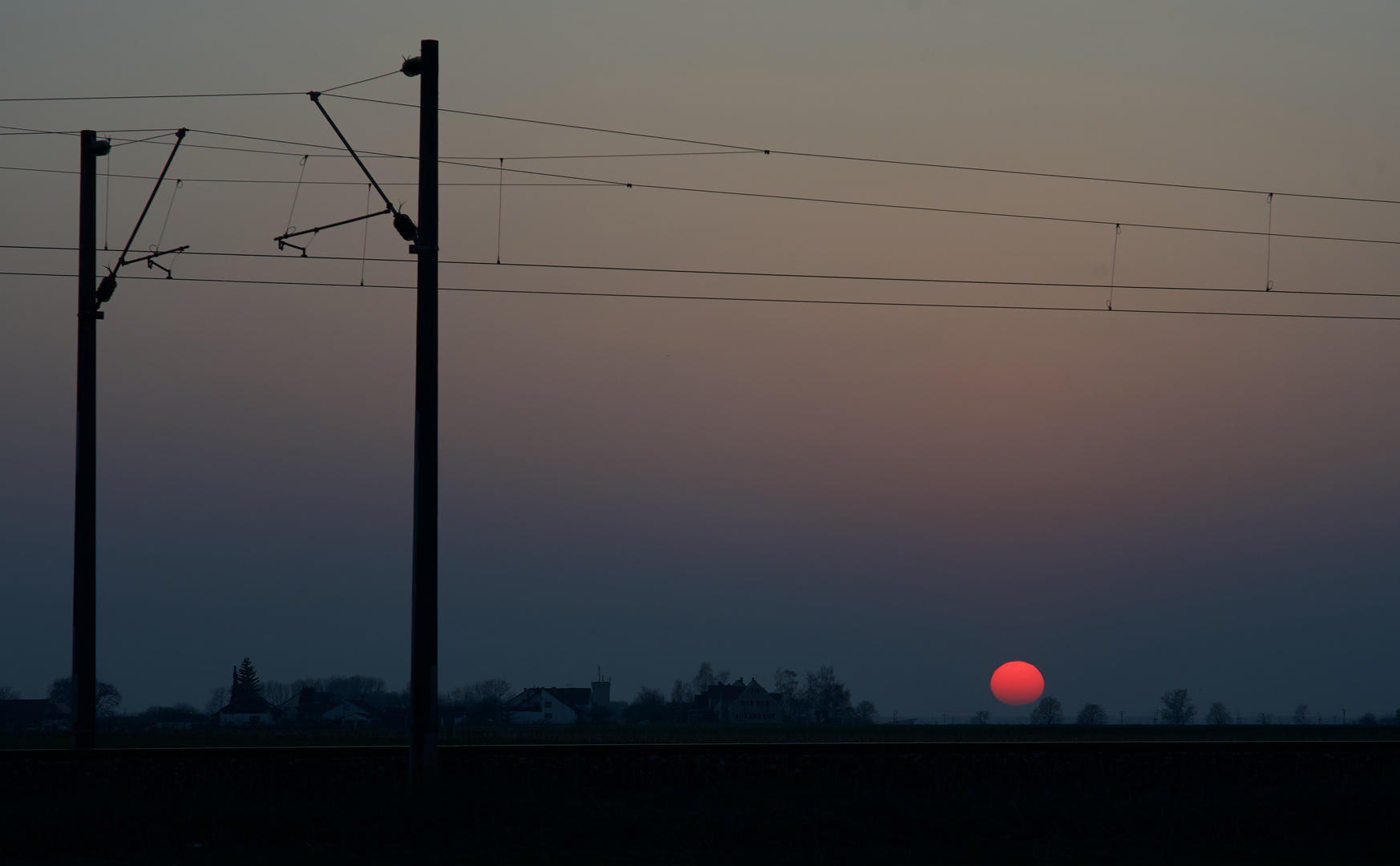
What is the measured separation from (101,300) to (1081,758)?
60.0 ft

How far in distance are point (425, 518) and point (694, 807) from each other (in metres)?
5.93

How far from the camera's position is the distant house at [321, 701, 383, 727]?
139 metres

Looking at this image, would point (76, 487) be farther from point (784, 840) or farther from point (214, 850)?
point (784, 840)

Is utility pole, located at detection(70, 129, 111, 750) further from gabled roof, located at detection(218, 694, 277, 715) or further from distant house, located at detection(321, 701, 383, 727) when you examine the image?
gabled roof, located at detection(218, 694, 277, 715)

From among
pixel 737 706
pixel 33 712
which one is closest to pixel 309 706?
pixel 33 712

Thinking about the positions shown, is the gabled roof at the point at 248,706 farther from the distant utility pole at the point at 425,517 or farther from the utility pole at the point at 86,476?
the distant utility pole at the point at 425,517

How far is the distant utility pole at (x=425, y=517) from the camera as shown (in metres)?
17.5

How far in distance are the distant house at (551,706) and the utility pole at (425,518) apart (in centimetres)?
13705

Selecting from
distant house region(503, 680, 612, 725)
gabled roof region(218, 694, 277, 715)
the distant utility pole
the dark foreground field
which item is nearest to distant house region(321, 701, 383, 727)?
gabled roof region(218, 694, 277, 715)

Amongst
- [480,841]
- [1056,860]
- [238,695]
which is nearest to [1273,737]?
[1056,860]

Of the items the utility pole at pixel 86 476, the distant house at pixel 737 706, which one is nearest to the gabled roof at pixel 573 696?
the distant house at pixel 737 706

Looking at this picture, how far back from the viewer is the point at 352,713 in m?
141

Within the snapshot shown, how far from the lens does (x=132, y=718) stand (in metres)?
128

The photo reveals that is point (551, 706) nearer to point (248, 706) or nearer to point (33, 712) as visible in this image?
point (248, 706)
